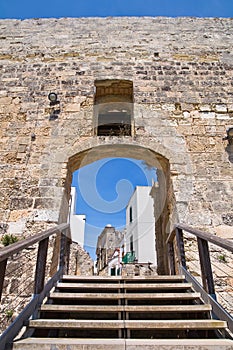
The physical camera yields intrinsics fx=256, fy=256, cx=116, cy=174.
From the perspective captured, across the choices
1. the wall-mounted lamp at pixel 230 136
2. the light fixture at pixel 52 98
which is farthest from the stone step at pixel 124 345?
the light fixture at pixel 52 98

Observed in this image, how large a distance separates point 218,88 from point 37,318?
185 inches

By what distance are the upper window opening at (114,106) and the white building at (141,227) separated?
1012 centimetres

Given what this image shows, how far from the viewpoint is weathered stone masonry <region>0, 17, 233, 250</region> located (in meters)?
3.78

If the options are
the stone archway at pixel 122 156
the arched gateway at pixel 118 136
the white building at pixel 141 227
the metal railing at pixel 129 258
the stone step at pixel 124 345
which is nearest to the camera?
the stone step at pixel 124 345

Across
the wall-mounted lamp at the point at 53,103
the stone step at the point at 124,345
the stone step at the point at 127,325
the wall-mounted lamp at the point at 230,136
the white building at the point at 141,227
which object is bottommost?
the stone step at the point at 124,345

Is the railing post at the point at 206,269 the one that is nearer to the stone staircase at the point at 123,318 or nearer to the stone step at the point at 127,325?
the stone staircase at the point at 123,318

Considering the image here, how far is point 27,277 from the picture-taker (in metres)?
3.15

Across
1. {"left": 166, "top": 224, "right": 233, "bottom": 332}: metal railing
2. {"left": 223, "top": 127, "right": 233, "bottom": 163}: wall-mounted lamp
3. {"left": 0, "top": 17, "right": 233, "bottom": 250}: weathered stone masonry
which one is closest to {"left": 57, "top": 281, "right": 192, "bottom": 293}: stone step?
{"left": 166, "top": 224, "right": 233, "bottom": 332}: metal railing

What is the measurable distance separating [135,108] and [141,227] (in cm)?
1194

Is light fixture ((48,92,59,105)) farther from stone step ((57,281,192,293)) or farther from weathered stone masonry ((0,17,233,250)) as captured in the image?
stone step ((57,281,192,293))

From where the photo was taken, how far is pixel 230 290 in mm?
3072

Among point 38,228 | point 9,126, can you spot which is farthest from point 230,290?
point 9,126

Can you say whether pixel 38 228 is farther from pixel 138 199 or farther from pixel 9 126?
pixel 138 199

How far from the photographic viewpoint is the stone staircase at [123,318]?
5.35ft
